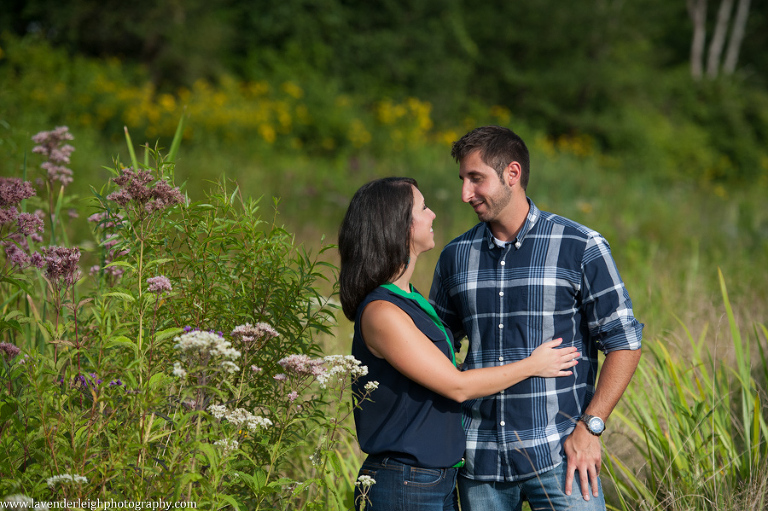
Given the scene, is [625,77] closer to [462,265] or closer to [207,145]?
[207,145]

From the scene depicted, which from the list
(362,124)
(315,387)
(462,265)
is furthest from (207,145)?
(462,265)

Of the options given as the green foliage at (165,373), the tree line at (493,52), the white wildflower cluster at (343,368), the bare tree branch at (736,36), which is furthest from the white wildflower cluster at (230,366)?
the bare tree branch at (736,36)

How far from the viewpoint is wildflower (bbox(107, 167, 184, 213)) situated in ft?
6.82

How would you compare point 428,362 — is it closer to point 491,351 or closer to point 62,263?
point 491,351

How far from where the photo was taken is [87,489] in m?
1.94

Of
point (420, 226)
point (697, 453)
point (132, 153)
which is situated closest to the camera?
point (420, 226)

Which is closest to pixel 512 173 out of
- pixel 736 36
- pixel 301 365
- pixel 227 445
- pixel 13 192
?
pixel 301 365

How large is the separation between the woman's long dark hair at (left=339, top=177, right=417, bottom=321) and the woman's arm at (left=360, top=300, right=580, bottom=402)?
0.12 meters

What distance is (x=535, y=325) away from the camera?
2414mm

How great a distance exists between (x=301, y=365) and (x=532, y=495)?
→ 0.94 m

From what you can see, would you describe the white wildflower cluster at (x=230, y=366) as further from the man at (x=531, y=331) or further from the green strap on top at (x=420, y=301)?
the man at (x=531, y=331)

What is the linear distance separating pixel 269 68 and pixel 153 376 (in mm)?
17353

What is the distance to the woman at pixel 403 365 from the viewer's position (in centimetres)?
219

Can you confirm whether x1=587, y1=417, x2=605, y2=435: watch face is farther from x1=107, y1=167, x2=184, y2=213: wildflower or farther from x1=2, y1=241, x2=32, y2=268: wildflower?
x1=2, y1=241, x2=32, y2=268: wildflower
